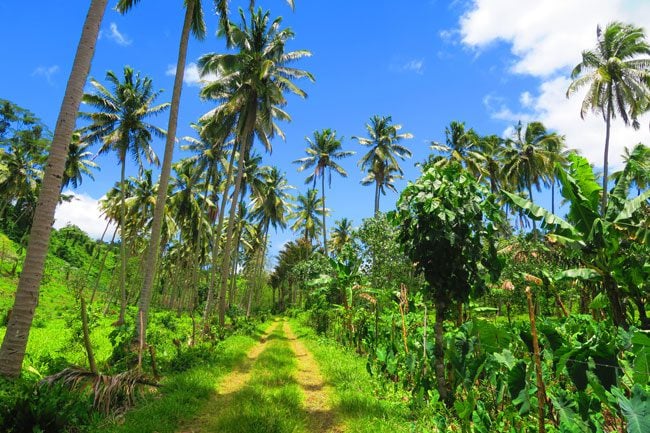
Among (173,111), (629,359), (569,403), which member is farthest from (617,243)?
(173,111)

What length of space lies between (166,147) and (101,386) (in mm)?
7389

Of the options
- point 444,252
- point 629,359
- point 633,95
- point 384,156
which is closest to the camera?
point 629,359

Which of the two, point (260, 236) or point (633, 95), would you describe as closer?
point (633, 95)

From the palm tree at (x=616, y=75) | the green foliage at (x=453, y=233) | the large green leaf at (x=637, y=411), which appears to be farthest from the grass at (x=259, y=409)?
the palm tree at (x=616, y=75)

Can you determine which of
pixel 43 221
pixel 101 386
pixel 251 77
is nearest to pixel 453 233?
pixel 101 386

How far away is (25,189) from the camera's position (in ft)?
99.0

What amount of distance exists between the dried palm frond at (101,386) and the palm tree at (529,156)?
33.0 m

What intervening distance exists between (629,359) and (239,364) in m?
9.20

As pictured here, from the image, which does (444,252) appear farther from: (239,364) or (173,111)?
(173,111)

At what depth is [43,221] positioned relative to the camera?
5.71 meters

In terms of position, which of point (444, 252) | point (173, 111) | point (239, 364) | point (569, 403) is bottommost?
point (239, 364)

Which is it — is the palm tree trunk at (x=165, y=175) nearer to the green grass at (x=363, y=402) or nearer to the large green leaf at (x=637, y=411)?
the green grass at (x=363, y=402)

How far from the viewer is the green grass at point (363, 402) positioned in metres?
5.52

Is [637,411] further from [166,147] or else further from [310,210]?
[310,210]
